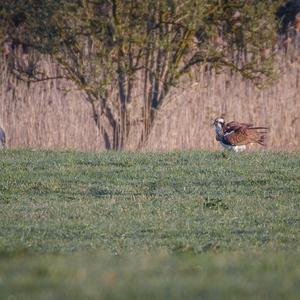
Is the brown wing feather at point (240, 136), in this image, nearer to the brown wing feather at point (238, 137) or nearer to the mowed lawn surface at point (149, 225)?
the brown wing feather at point (238, 137)

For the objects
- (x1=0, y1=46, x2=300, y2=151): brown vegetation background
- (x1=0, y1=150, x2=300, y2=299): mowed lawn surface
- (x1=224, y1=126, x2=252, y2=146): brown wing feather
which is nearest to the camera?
(x1=0, y1=150, x2=300, y2=299): mowed lawn surface

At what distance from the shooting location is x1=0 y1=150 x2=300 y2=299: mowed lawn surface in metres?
6.54

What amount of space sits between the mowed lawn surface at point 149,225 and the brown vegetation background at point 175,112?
3730 millimetres

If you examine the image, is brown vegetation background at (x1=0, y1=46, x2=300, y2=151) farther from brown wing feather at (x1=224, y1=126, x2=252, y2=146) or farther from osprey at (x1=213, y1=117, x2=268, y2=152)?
brown wing feather at (x1=224, y1=126, x2=252, y2=146)

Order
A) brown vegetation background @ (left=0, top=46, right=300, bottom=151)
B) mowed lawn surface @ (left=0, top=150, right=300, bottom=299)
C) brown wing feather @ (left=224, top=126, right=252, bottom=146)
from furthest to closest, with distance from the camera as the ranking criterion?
1. brown vegetation background @ (left=0, top=46, right=300, bottom=151)
2. brown wing feather @ (left=224, top=126, right=252, bottom=146)
3. mowed lawn surface @ (left=0, top=150, right=300, bottom=299)

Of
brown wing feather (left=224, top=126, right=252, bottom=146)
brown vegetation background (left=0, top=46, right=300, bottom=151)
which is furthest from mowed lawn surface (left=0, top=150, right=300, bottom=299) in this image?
brown vegetation background (left=0, top=46, right=300, bottom=151)

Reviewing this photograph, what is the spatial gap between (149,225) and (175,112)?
30.4 feet

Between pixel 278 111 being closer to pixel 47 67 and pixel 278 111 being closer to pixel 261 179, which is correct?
pixel 47 67

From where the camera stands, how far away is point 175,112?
62.4 feet

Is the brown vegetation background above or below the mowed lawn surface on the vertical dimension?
above

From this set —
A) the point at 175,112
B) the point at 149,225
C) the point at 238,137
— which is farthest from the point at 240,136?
the point at 149,225

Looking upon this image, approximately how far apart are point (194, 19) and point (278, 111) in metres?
2.68

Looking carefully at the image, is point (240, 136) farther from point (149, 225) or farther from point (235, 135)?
point (149, 225)

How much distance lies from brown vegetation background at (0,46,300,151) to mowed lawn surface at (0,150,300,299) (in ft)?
12.2
